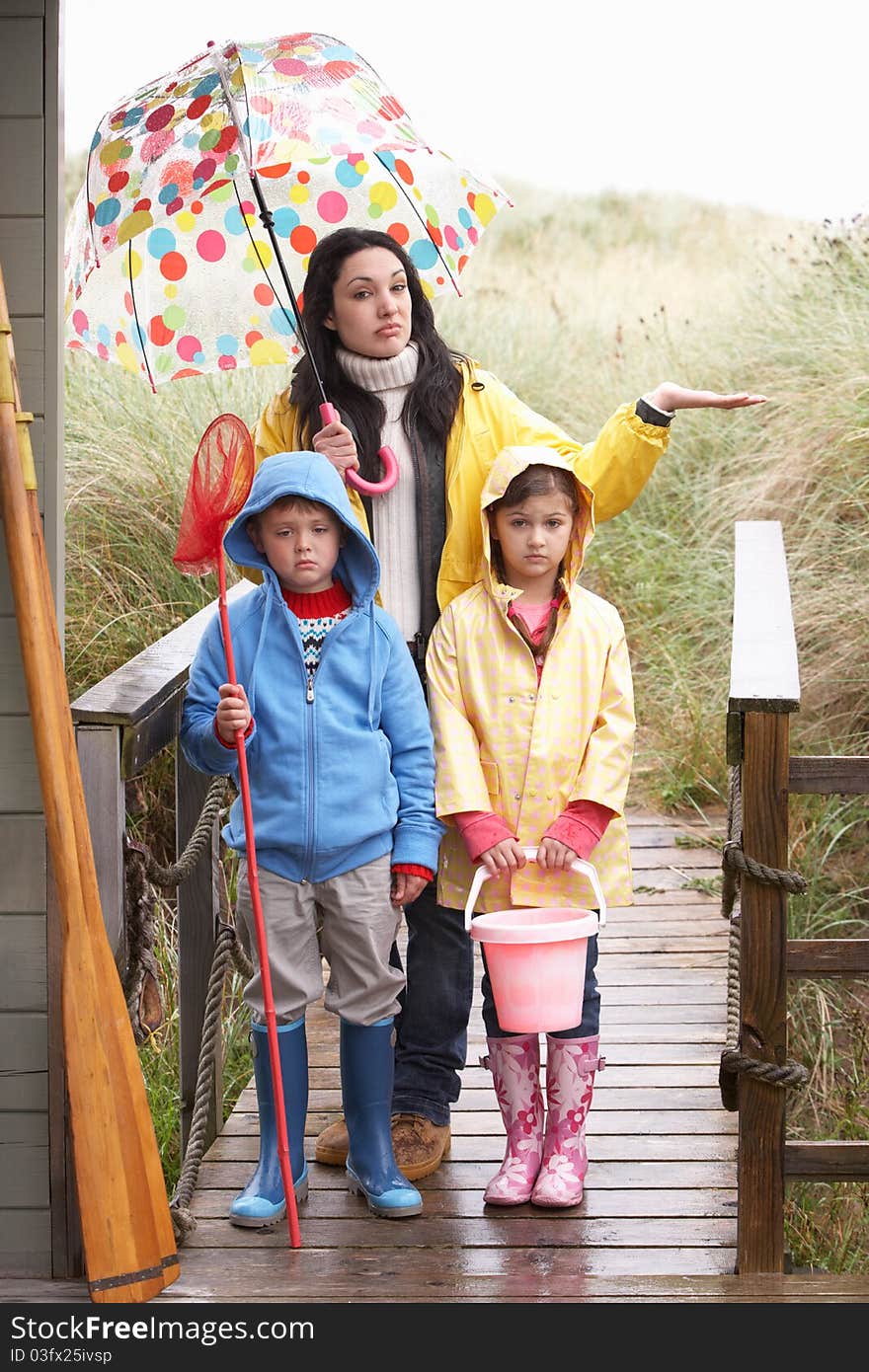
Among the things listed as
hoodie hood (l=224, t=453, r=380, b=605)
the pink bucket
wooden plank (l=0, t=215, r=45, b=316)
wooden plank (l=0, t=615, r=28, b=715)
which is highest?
wooden plank (l=0, t=215, r=45, b=316)

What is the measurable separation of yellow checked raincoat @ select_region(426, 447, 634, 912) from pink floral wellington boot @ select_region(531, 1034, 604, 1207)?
10.9 inches

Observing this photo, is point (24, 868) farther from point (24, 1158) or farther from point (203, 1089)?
point (203, 1089)

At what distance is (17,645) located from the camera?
9.20 ft

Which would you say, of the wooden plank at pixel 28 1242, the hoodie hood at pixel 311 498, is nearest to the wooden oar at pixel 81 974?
the wooden plank at pixel 28 1242

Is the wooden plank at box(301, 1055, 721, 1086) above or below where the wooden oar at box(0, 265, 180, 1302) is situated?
below

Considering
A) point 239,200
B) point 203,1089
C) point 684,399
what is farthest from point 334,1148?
point 239,200

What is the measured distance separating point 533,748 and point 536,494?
0.47 m

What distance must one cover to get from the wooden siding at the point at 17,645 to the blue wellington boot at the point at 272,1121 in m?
0.38

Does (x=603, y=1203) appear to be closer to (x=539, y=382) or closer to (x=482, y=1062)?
(x=482, y=1062)

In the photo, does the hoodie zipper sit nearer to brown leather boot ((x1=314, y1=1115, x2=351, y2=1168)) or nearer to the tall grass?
brown leather boot ((x1=314, y1=1115, x2=351, y2=1168))

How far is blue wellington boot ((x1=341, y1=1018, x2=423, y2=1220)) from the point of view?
10.1 feet

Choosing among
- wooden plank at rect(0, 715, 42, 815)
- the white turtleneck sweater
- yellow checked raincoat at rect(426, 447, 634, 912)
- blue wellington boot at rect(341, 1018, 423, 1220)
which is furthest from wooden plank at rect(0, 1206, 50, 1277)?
the white turtleneck sweater

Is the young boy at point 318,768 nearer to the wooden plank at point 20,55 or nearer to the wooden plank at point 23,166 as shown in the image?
the wooden plank at point 23,166

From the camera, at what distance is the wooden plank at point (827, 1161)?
288 cm
